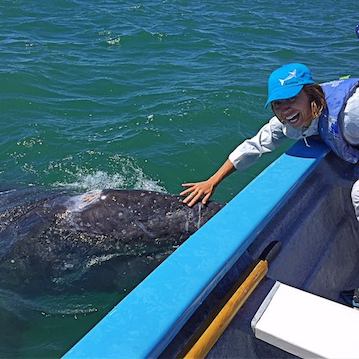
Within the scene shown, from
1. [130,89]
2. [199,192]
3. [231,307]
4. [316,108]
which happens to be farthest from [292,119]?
[130,89]

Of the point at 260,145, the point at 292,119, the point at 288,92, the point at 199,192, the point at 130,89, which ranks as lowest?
the point at 130,89

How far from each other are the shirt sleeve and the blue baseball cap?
616 millimetres

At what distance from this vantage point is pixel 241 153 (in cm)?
514

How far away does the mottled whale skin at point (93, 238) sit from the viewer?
18.8 feet

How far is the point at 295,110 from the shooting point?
456 centimetres

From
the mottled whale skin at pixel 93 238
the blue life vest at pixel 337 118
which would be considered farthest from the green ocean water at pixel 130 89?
the blue life vest at pixel 337 118

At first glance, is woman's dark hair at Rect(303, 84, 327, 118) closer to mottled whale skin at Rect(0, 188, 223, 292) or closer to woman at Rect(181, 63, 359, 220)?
woman at Rect(181, 63, 359, 220)

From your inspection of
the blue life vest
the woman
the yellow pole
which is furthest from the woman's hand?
the yellow pole

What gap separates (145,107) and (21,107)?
7.60 feet

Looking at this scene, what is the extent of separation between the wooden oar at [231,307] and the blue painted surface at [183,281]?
0.13 m

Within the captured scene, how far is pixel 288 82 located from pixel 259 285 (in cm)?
165

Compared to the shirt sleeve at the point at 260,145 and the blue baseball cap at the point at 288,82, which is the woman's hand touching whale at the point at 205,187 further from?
the blue baseball cap at the point at 288,82

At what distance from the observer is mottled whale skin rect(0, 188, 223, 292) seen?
573 centimetres

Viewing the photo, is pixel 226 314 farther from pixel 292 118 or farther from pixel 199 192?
pixel 199 192
